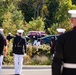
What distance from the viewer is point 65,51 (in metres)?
5.42

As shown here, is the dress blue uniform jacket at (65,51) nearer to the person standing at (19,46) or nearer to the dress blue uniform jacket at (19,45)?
the person standing at (19,46)

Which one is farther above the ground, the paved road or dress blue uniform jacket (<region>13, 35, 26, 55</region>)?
dress blue uniform jacket (<region>13, 35, 26, 55</region>)

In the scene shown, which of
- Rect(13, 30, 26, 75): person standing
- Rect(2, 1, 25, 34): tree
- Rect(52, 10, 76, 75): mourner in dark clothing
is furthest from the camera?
Rect(2, 1, 25, 34): tree

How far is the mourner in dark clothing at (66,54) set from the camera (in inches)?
211

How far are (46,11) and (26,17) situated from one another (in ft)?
11.4

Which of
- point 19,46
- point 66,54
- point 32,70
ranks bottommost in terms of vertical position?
point 32,70

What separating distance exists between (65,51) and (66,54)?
0.04m

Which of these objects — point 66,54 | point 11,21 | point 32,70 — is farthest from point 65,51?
point 11,21

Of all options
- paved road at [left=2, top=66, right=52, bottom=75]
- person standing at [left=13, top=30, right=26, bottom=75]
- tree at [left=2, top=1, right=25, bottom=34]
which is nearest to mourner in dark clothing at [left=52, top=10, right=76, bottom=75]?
person standing at [left=13, top=30, right=26, bottom=75]

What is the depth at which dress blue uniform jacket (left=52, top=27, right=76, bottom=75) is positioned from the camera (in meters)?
5.36

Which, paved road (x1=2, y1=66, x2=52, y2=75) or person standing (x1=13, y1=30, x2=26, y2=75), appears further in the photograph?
paved road (x1=2, y1=66, x2=52, y2=75)

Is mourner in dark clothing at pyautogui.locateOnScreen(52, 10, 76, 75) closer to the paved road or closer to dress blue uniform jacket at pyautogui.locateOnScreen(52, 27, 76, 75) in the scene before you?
dress blue uniform jacket at pyautogui.locateOnScreen(52, 27, 76, 75)

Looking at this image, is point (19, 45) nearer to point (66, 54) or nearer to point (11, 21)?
point (66, 54)

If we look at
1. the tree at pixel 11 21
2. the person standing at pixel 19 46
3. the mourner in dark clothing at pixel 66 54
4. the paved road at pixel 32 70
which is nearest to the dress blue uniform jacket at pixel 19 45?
the person standing at pixel 19 46
